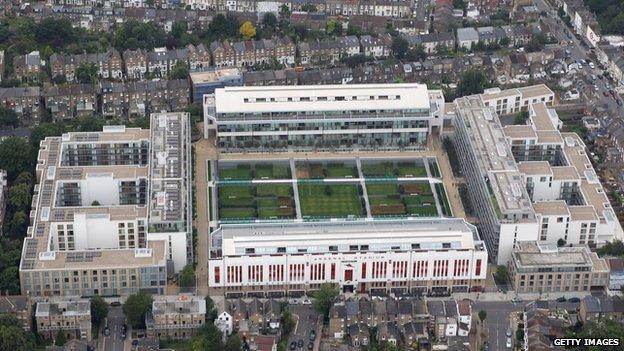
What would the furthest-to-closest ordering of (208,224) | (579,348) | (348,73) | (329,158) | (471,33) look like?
1. (471,33)
2. (348,73)
3. (329,158)
4. (208,224)
5. (579,348)

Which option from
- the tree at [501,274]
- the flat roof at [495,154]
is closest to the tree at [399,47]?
the flat roof at [495,154]

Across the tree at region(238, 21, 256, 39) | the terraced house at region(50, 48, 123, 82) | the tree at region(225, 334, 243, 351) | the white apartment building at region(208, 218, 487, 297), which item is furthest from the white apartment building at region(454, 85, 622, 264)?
the terraced house at region(50, 48, 123, 82)

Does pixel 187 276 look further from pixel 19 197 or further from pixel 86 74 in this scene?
pixel 86 74

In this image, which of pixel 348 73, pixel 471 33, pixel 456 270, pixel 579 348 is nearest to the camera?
pixel 579 348

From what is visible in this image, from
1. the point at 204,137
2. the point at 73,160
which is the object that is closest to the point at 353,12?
the point at 204,137

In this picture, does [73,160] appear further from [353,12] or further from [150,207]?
[353,12]
